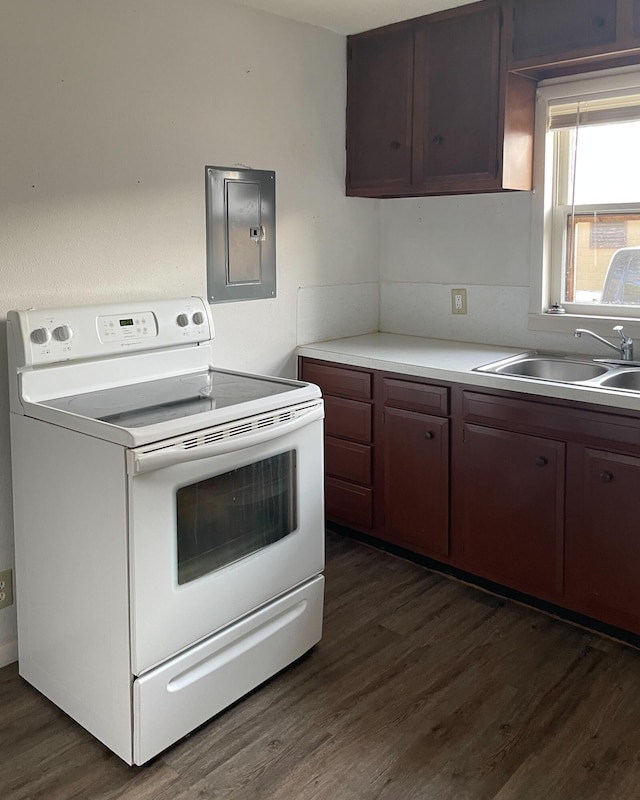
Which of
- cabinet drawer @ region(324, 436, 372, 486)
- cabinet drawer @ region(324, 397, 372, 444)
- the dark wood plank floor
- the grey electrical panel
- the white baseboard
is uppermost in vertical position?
the grey electrical panel

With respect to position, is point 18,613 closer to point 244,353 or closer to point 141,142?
point 244,353

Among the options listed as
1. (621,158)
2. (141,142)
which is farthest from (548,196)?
(141,142)

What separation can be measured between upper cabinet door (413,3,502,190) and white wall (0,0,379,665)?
44 centimetres

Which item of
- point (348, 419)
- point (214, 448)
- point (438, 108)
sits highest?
point (438, 108)

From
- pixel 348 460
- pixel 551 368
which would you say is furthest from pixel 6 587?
pixel 551 368

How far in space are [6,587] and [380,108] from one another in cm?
234

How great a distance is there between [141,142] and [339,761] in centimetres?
201

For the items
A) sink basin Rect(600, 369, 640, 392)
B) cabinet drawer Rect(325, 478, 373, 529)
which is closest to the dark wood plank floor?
cabinet drawer Rect(325, 478, 373, 529)

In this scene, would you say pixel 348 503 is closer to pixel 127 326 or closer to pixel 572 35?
pixel 127 326

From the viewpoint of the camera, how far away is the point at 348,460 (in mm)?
3164

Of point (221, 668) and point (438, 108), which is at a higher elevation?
point (438, 108)

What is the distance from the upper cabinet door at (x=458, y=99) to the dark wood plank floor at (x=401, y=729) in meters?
1.69

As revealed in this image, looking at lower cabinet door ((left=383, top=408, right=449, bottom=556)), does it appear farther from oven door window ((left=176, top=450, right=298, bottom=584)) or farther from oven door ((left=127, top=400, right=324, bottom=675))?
oven door window ((left=176, top=450, right=298, bottom=584))

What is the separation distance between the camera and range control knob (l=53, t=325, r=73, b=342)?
2.18 m
